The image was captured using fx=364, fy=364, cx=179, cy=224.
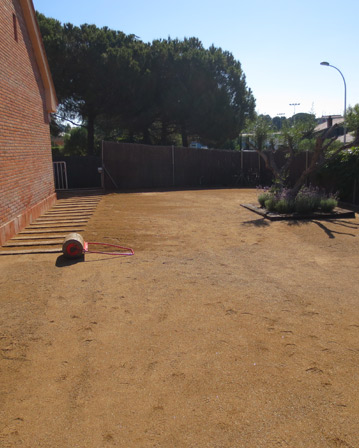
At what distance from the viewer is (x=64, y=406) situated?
249cm

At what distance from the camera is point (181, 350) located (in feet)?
10.5

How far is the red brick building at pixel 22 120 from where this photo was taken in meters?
7.68

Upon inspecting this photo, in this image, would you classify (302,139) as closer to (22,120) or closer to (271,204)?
(271,204)

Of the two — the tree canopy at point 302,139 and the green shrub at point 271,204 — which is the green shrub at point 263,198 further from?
the tree canopy at point 302,139

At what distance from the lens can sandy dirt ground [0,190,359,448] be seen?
2.30 m

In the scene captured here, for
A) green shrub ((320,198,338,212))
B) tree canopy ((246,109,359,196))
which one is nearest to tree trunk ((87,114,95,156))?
tree canopy ((246,109,359,196))

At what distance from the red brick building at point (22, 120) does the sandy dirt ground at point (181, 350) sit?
2.39 metres

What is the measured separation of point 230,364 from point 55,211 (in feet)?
29.5

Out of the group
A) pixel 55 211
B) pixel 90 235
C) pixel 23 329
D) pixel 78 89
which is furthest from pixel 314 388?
pixel 78 89

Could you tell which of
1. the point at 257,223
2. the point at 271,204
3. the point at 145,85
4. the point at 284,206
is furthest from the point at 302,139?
the point at 145,85

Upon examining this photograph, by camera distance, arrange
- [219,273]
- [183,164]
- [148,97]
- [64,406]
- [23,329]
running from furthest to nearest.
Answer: [148,97] → [183,164] → [219,273] → [23,329] → [64,406]

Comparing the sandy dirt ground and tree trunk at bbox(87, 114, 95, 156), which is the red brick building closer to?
the sandy dirt ground

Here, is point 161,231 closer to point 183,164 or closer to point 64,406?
point 64,406

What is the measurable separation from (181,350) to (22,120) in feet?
26.5
